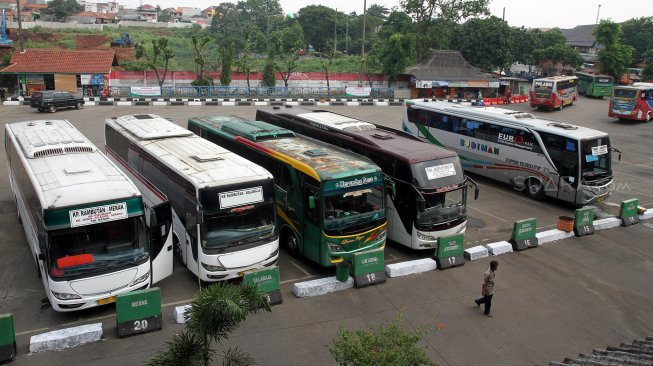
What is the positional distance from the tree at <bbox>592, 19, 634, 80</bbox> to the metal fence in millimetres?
25495

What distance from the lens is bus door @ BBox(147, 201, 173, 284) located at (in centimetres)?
1034

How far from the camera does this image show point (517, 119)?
765 inches

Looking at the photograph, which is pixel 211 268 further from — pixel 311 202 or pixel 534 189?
pixel 534 189

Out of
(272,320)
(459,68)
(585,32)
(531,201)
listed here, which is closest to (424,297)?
(272,320)

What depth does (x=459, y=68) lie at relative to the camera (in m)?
46.2

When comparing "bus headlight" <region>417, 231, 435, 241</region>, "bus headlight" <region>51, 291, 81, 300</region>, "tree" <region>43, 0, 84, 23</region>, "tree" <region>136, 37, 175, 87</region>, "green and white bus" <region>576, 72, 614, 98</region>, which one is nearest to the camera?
"bus headlight" <region>51, 291, 81, 300</region>

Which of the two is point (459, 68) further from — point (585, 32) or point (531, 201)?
point (585, 32)

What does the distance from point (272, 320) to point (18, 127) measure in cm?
1006

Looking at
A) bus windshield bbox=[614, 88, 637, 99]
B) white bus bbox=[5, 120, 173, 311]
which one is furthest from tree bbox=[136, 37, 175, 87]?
bus windshield bbox=[614, 88, 637, 99]

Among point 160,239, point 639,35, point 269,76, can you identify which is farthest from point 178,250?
point 639,35

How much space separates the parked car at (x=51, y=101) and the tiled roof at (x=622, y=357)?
31.3m

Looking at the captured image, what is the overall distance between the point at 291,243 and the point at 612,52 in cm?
5278

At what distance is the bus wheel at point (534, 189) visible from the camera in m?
18.8

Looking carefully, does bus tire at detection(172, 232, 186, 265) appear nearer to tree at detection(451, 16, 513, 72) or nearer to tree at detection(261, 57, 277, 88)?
tree at detection(261, 57, 277, 88)
